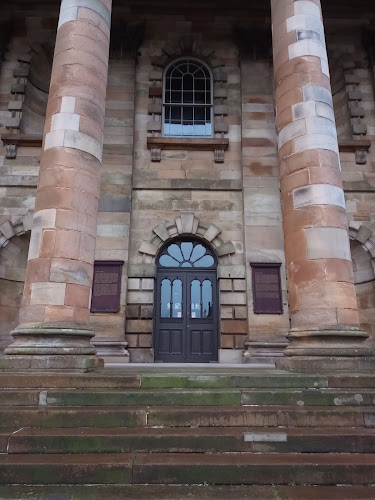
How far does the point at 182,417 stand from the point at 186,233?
6937mm

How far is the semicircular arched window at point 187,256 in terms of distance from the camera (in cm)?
1093

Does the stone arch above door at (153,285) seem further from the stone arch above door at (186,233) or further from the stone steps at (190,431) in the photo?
the stone steps at (190,431)

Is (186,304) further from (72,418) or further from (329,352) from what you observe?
(72,418)

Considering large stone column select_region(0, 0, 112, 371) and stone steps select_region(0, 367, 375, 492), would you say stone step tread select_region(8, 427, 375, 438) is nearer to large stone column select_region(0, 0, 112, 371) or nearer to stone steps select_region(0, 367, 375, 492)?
stone steps select_region(0, 367, 375, 492)

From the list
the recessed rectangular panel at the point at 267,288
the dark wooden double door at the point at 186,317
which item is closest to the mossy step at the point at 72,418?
the dark wooden double door at the point at 186,317

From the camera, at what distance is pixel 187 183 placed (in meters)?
11.2

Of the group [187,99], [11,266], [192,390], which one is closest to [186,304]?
[11,266]

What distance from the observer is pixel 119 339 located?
389 inches

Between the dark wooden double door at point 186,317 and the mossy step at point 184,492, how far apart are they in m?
7.01

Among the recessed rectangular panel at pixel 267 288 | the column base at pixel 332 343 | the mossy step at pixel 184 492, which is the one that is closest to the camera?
the mossy step at pixel 184 492

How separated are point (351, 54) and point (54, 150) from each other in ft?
35.5

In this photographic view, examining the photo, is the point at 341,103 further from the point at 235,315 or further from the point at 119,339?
the point at 119,339

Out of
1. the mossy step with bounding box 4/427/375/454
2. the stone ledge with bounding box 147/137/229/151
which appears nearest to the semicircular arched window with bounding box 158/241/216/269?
the stone ledge with bounding box 147/137/229/151

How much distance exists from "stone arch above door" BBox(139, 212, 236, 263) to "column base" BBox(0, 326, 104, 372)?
5.09 metres
